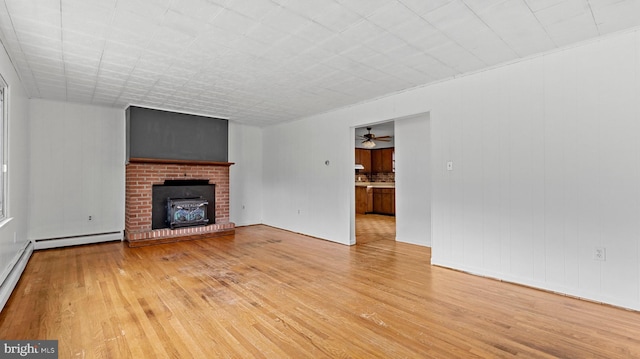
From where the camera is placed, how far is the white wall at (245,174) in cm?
698

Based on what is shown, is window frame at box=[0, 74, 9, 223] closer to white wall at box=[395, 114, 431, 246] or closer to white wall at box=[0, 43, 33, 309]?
white wall at box=[0, 43, 33, 309]

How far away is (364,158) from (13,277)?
344 inches

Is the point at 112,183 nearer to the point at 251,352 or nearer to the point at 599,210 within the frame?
the point at 251,352

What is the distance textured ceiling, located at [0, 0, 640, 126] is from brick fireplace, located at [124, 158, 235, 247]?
1.60 meters

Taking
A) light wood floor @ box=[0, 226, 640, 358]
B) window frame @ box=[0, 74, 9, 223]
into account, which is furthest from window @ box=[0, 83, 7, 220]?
light wood floor @ box=[0, 226, 640, 358]

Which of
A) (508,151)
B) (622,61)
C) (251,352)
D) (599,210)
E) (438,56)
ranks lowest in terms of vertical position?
(251,352)

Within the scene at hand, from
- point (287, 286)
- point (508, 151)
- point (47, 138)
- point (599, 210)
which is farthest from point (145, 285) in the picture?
point (599, 210)

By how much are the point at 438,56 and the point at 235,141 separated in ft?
16.7

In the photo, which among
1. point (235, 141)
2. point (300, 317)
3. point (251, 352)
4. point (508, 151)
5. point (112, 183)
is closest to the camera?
point (251, 352)

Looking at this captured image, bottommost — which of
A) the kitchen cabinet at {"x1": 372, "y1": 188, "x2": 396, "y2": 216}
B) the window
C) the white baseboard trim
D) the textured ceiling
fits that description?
the white baseboard trim

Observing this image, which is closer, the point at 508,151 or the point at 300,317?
the point at 300,317

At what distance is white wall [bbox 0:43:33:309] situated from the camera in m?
2.91

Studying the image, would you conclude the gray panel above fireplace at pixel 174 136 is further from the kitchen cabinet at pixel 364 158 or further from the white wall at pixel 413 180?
the kitchen cabinet at pixel 364 158

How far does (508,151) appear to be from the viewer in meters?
3.27
